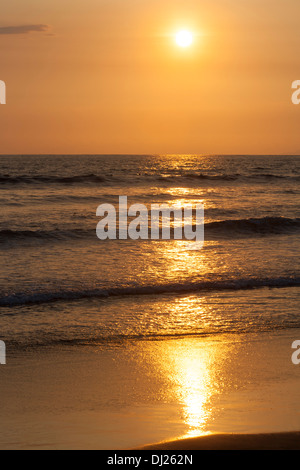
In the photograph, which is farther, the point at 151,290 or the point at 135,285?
the point at 135,285

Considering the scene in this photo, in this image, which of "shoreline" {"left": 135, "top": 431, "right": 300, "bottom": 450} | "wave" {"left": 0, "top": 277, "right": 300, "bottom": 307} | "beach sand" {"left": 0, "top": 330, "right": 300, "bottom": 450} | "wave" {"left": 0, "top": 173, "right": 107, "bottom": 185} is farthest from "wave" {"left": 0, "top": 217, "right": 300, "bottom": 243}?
"wave" {"left": 0, "top": 173, "right": 107, "bottom": 185}

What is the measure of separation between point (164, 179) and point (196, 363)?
4028 cm

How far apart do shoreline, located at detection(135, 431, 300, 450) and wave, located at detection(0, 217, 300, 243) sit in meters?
14.5

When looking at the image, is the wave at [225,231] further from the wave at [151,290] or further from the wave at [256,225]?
the wave at [151,290]

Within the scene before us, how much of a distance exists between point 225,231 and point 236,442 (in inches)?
698

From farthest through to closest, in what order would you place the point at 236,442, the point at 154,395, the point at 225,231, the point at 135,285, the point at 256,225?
the point at 256,225 < the point at 225,231 < the point at 135,285 < the point at 154,395 < the point at 236,442

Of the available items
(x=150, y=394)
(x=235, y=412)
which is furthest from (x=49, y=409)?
(x=235, y=412)

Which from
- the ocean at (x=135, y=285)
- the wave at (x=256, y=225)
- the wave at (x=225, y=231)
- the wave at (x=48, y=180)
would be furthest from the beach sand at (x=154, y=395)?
the wave at (x=48, y=180)

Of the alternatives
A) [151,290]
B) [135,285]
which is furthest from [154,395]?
[135,285]

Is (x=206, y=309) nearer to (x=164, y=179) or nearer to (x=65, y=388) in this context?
(x=65, y=388)

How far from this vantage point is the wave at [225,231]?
19406mm

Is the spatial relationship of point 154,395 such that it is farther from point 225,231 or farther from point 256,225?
point 256,225

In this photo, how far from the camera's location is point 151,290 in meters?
12.4
